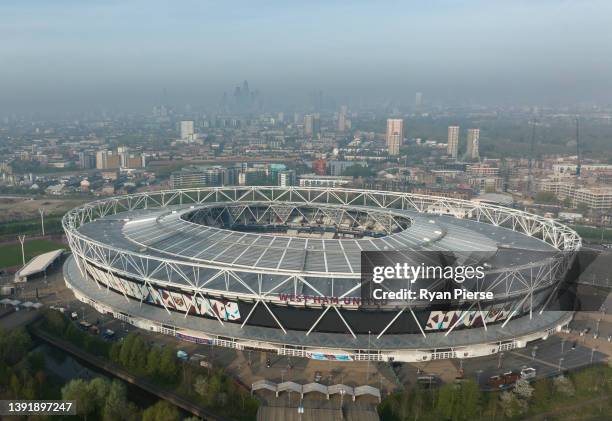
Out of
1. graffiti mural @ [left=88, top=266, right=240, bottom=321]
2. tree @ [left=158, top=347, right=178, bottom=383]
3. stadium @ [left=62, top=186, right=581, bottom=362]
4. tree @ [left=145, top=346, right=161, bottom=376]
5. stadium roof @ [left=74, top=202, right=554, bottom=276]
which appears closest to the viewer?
tree @ [left=158, top=347, right=178, bottom=383]

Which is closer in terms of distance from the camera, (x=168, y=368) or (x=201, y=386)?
(x=201, y=386)

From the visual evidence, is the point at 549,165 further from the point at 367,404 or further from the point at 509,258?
the point at 367,404

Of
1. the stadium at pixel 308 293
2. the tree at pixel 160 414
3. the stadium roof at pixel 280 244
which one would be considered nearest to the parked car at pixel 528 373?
the stadium at pixel 308 293

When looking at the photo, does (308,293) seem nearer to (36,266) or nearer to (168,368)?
(168,368)

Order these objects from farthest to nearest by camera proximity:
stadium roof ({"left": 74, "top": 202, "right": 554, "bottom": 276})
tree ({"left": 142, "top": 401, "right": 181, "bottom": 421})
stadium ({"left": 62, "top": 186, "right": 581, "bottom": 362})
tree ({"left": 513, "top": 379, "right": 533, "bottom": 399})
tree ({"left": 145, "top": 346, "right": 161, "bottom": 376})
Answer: stadium roof ({"left": 74, "top": 202, "right": 554, "bottom": 276})
stadium ({"left": 62, "top": 186, "right": 581, "bottom": 362})
tree ({"left": 145, "top": 346, "right": 161, "bottom": 376})
tree ({"left": 513, "top": 379, "right": 533, "bottom": 399})
tree ({"left": 142, "top": 401, "right": 181, "bottom": 421})

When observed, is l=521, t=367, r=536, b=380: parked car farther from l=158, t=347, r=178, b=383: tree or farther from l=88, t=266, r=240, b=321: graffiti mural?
l=158, t=347, r=178, b=383: tree

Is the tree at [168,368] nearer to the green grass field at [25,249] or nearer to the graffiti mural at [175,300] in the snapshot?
the graffiti mural at [175,300]

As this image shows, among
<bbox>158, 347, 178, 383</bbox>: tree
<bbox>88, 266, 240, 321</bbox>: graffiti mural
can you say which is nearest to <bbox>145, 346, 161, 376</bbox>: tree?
<bbox>158, 347, 178, 383</bbox>: tree

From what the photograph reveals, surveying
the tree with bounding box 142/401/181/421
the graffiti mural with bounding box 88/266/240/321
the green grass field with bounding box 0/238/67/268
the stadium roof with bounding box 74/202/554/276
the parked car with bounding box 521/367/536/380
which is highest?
the stadium roof with bounding box 74/202/554/276

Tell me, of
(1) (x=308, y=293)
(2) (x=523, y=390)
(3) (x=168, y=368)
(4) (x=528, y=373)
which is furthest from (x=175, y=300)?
(4) (x=528, y=373)
